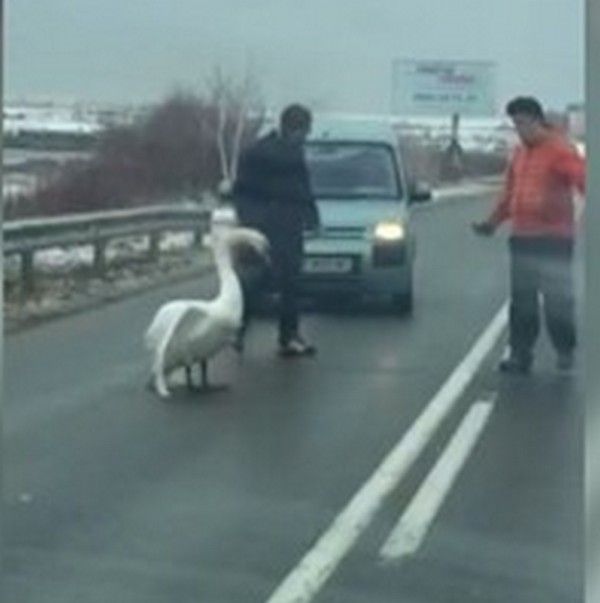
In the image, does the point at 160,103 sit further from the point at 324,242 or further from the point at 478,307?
the point at 478,307

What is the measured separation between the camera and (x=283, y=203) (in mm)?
5016

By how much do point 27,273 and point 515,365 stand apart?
1330 mm

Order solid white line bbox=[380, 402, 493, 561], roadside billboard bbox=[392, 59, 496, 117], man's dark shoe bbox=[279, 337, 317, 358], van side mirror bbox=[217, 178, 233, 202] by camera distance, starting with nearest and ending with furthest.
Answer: roadside billboard bbox=[392, 59, 496, 117] → van side mirror bbox=[217, 178, 233, 202] → man's dark shoe bbox=[279, 337, 317, 358] → solid white line bbox=[380, 402, 493, 561]

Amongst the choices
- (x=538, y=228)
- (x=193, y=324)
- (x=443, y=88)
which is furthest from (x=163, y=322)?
(x=443, y=88)

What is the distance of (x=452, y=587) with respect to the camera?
17.4ft

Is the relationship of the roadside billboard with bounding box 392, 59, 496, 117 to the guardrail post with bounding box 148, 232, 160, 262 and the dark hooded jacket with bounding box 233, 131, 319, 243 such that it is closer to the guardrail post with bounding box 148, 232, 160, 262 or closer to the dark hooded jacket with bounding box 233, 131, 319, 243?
the dark hooded jacket with bounding box 233, 131, 319, 243

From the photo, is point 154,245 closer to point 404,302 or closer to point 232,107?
point 232,107

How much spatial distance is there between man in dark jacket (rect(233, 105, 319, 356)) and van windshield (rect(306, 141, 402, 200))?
1.3 inches

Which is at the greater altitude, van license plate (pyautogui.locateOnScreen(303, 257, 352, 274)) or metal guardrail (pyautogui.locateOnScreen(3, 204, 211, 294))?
metal guardrail (pyautogui.locateOnScreen(3, 204, 211, 294))

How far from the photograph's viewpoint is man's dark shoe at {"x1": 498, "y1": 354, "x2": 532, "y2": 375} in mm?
5266

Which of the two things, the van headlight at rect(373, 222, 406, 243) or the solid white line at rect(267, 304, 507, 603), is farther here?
the van headlight at rect(373, 222, 406, 243)

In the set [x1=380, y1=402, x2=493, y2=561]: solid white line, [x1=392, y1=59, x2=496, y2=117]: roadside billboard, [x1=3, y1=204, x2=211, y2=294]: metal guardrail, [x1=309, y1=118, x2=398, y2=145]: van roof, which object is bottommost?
[x1=380, y1=402, x2=493, y2=561]: solid white line

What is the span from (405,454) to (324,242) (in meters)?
0.64

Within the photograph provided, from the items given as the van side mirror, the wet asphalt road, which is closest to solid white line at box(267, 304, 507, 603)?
the wet asphalt road
